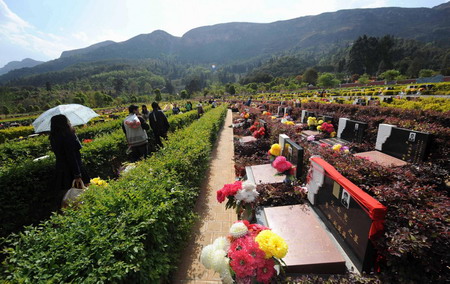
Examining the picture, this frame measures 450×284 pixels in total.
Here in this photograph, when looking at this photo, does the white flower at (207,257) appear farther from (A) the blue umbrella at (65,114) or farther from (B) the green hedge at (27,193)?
(A) the blue umbrella at (65,114)

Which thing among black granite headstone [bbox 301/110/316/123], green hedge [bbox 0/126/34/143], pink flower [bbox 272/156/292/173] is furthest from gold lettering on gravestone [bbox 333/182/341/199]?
green hedge [bbox 0/126/34/143]

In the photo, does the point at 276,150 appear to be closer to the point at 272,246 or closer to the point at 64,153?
the point at 272,246

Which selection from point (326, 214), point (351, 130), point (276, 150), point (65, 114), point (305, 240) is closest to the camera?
point (305, 240)

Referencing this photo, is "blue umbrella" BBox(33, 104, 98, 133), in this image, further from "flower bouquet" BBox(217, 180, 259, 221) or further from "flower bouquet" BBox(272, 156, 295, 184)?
"flower bouquet" BBox(272, 156, 295, 184)

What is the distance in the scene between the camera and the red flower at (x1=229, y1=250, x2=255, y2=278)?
1605mm

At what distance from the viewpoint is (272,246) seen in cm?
162

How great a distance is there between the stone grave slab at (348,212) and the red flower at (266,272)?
996 millimetres

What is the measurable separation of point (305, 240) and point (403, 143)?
12.8ft

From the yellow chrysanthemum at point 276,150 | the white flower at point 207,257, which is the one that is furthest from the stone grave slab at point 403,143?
the white flower at point 207,257

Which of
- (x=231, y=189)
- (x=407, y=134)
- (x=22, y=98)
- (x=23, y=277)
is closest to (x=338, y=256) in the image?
(x=231, y=189)

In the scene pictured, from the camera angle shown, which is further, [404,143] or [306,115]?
[306,115]

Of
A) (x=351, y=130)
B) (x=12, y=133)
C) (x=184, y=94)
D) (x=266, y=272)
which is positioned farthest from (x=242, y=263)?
(x=184, y=94)

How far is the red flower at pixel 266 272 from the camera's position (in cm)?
164

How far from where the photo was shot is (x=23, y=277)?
1.32m
